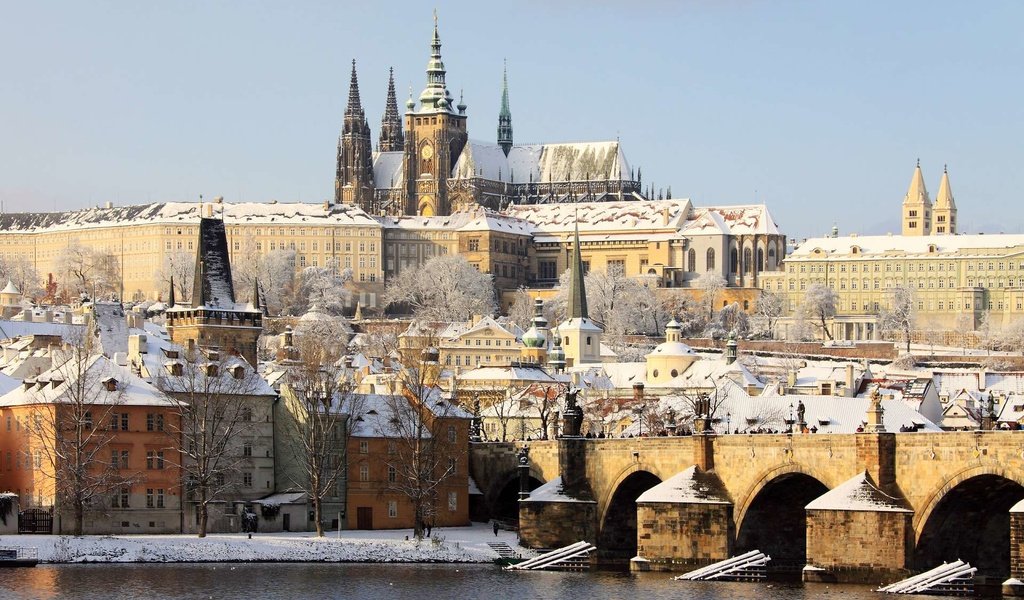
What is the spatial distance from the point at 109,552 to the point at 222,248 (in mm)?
35985

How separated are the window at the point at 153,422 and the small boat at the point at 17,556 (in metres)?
8.66

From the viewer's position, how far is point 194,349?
9938cm

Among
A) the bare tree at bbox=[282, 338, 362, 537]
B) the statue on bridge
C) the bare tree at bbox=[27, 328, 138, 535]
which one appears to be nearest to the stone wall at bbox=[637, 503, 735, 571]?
the statue on bridge

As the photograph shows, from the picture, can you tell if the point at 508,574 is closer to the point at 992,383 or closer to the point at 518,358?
the point at 992,383

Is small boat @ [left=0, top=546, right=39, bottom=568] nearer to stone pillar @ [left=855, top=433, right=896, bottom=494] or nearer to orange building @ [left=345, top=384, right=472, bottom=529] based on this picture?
orange building @ [left=345, top=384, right=472, bottom=529]

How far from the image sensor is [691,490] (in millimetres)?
74562

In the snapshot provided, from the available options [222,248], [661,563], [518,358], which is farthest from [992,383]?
[661,563]

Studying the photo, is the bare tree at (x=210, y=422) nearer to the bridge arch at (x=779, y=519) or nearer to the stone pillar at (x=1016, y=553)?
the bridge arch at (x=779, y=519)

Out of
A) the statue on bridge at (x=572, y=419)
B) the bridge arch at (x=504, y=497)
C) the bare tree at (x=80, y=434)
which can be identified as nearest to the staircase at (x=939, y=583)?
the statue on bridge at (x=572, y=419)

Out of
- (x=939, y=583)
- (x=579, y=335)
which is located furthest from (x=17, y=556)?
(x=579, y=335)

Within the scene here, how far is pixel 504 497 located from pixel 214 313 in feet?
72.2

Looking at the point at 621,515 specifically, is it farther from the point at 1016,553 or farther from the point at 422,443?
the point at 1016,553

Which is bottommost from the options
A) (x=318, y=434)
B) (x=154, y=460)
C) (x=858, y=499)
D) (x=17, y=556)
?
(x=17, y=556)

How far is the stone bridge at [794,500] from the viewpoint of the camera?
65.6 metres
